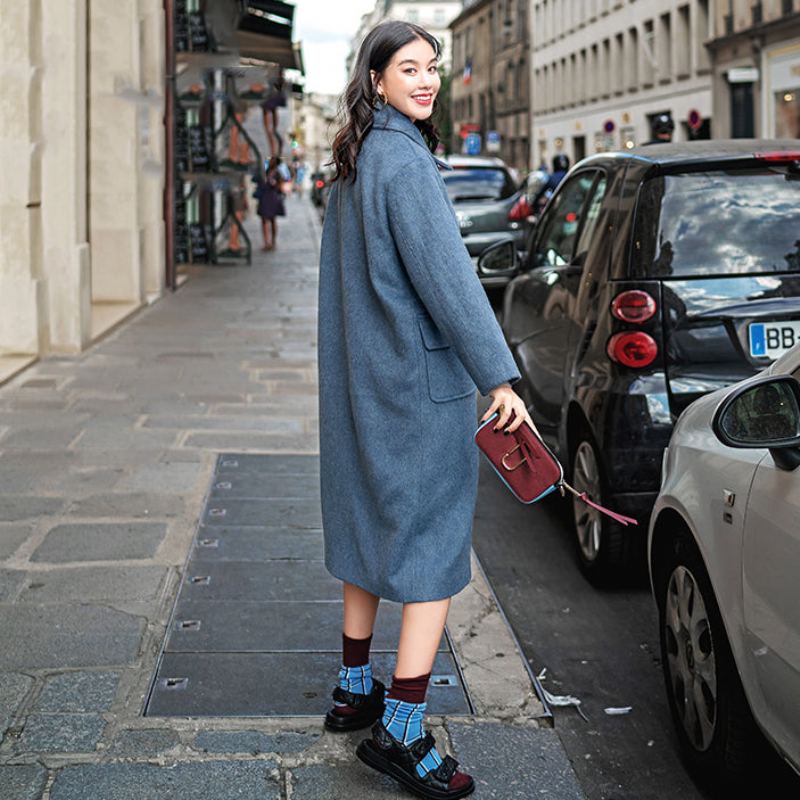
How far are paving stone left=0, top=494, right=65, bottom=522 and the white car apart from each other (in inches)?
129

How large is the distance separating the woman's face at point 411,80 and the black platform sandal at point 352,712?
1503 mm

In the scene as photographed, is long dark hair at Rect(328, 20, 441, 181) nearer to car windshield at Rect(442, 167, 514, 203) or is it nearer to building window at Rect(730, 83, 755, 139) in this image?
car windshield at Rect(442, 167, 514, 203)

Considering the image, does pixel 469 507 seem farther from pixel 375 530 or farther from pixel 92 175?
pixel 92 175

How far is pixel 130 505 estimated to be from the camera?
21.8 feet

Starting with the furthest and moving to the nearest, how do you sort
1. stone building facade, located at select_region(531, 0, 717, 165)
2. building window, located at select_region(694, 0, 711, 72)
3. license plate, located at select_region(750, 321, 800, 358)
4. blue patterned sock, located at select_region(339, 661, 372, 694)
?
stone building facade, located at select_region(531, 0, 717, 165)
building window, located at select_region(694, 0, 711, 72)
license plate, located at select_region(750, 321, 800, 358)
blue patterned sock, located at select_region(339, 661, 372, 694)

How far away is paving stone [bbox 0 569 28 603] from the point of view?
203 inches

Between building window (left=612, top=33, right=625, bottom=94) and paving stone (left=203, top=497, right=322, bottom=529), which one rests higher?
building window (left=612, top=33, right=625, bottom=94)

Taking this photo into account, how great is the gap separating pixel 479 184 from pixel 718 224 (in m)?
14.9

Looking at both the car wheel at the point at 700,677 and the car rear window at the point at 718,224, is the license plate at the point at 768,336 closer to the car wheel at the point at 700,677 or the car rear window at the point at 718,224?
the car rear window at the point at 718,224

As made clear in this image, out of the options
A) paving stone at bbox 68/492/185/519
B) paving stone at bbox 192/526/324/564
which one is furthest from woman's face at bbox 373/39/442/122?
paving stone at bbox 68/492/185/519

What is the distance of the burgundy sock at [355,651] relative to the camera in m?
3.83

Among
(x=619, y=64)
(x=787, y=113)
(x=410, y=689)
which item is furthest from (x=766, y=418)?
(x=619, y=64)

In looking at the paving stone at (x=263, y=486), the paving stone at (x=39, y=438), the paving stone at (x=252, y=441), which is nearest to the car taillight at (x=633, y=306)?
the paving stone at (x=263, y=486)

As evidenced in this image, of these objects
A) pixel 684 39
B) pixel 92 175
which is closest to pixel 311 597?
pixel 92 175
